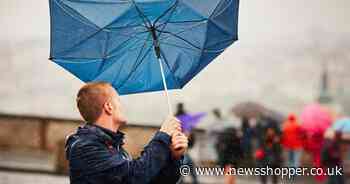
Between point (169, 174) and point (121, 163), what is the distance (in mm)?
160

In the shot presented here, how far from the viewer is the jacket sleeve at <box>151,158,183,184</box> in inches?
97.8

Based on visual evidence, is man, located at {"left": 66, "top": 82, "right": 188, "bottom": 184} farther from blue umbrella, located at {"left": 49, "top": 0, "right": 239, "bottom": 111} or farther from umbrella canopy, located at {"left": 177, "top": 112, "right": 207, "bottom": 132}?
umbrella canopy, located at {"left": 177, "top": 112, "right": 207, "bottom": 132}

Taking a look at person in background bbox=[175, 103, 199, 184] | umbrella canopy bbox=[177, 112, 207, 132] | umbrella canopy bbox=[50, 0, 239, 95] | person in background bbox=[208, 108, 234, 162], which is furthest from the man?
person in background bbox=[208, 108, 234, 162]

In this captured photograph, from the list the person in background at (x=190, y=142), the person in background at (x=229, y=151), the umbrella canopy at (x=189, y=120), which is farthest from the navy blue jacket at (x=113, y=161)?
the person in background at (x=229, y=151)

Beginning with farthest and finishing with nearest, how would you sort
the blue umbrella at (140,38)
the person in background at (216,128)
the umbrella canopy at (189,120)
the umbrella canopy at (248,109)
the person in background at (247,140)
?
the umbrella canopy at (248,109)
the person in background at (216,128)
the person in background at (247,140)
the umbrella canopy at (189,120)
the blue umbrella at (140,38)

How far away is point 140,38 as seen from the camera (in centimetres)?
284

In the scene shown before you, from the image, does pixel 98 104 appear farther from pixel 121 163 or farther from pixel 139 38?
pixel 139 38

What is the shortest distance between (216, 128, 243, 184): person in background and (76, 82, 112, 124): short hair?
6312 millimetres

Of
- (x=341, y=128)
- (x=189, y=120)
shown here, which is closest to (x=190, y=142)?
(x=189, y=120)

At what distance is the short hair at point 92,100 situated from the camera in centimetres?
255

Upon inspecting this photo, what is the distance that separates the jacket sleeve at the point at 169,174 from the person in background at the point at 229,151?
632 centimetres

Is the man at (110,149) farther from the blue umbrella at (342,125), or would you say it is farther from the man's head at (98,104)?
the blue umbrella at (342,125)

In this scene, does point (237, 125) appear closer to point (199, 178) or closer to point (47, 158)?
point (199, 178)

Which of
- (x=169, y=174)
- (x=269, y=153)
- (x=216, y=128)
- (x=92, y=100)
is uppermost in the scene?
(x=92, y=100)
